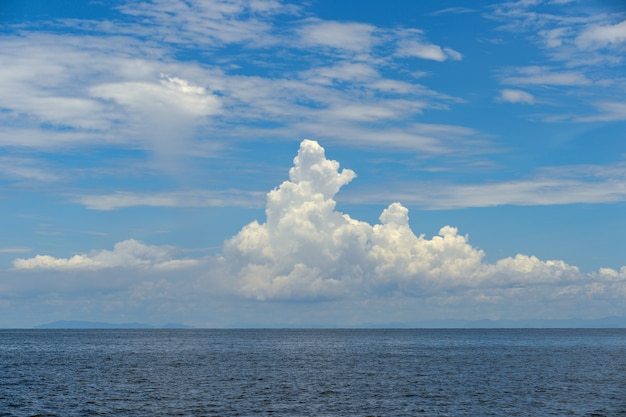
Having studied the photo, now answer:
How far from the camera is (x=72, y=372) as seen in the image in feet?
353

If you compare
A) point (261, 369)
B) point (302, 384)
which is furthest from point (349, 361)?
point (302, 384)

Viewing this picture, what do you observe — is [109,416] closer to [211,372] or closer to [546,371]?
[211,372]

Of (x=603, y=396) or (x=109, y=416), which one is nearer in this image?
(x=109, y=416)

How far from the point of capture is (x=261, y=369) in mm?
112438

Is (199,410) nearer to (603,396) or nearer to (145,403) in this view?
(145,403)

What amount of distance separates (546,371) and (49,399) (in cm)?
7783

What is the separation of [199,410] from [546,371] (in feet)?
221

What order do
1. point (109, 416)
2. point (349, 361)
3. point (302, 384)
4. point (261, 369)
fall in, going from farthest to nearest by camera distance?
point (349, 361) → point (261, 369) → point (302, 384) → point (109, 416)

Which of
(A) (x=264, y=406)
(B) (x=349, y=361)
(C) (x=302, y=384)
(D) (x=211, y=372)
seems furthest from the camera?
(B) (x=349, y=361)

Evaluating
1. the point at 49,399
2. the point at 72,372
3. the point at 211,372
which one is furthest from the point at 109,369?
the point at 49,399

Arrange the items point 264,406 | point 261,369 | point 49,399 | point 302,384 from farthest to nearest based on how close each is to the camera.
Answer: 1. point 261,369
2. point 302,384
3. point 49,399
4. point 264,406

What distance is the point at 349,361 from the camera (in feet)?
A: 436

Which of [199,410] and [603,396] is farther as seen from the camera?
[603,396]

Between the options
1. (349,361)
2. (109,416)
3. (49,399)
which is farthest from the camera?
(349,361)
